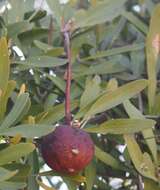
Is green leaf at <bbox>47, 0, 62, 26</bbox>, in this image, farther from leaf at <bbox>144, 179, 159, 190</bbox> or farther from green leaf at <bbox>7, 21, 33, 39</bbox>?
leaf at <bbox>144, 179, 159, 190</bbox>

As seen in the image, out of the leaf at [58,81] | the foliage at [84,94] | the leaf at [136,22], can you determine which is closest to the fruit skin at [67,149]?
the foliage at [84,94]

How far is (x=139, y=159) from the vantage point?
1.76ft

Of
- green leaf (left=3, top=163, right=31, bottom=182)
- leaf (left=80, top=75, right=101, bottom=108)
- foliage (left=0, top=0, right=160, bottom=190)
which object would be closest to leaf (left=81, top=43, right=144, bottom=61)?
foliage (left=0, top=0, right=160, bottom=190)

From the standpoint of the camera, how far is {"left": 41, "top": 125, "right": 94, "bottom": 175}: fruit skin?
47 centimetres

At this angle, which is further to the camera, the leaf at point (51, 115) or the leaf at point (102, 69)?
the leaf at point (102, 69)

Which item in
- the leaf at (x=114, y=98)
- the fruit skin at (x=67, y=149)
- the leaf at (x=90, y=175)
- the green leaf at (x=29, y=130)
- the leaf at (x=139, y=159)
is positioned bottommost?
the leaf at (x=90, y=175)

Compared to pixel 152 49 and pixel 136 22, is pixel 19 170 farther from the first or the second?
pixel 136 22

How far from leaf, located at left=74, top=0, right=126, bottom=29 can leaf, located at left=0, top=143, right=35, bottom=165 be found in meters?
0.18

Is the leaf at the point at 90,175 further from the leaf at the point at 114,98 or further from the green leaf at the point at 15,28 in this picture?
the green leaf at the point at 15,28

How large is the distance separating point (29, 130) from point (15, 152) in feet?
0.08

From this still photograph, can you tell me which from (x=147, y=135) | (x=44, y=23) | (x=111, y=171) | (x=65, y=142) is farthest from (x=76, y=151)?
(x=44, y=23)

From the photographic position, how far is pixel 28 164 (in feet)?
1.68

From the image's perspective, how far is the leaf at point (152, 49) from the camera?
0.60 metres

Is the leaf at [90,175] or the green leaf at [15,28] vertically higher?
the green leaf at [15,28]
